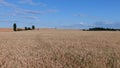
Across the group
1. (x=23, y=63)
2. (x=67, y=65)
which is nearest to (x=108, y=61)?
(x=67, y=65)

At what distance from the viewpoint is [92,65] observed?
10.5m

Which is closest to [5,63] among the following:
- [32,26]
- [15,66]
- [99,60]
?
[15,66]

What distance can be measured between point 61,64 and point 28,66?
4.71ft

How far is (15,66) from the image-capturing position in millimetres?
10617

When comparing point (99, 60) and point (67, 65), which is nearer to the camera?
point (67, 65)

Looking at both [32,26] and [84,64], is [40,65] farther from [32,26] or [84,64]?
[32,26]

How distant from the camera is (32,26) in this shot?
147500 millimetres

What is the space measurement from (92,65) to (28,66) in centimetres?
275

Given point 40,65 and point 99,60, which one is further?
point 99,60

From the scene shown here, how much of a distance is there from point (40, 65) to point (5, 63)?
1681mm

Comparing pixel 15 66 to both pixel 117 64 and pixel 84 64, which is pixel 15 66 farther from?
pixel 117 64

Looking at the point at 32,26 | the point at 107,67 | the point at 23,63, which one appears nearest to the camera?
the point at 107,67

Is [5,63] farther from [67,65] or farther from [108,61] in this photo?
[108,61]

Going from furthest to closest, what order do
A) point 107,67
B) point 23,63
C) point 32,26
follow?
point 32,26 → point 23,63 → point 107,67
